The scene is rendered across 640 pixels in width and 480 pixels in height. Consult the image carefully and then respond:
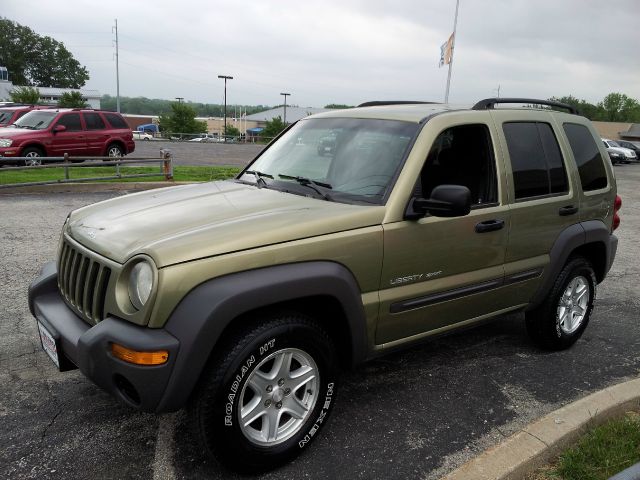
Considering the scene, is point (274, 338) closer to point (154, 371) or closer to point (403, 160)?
point (154, 371)

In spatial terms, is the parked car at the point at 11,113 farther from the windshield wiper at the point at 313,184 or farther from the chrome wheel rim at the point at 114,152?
the windshield wiper at the point at 313,184

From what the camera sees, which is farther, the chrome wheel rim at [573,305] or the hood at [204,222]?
the chrome wheel rim at [573,305]

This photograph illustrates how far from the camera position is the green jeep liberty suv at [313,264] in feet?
7.92

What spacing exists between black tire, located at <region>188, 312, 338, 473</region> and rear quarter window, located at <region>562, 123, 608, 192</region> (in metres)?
2.65

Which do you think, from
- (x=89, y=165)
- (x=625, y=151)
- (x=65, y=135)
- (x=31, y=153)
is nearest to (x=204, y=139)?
(x=625, y=151)

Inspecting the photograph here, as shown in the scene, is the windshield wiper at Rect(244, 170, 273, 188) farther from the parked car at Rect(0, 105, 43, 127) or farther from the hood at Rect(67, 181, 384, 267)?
the parked car at Rect(0, 105, 43, 127)

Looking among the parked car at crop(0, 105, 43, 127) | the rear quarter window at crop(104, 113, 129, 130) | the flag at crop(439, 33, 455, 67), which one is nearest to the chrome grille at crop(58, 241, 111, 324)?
the rear quarter window at crop(104, 113, 129, 130)

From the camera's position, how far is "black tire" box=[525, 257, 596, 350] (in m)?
4.11

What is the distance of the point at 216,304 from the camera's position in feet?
7.75

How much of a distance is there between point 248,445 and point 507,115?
108 inches

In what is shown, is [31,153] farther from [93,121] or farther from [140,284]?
[140,284]

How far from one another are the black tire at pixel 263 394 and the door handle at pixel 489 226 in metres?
1.25

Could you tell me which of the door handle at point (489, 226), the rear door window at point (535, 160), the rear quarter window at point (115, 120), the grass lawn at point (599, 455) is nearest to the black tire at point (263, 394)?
the grass lawn at point (599, 455)

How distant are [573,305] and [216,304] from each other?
3.19 meters
